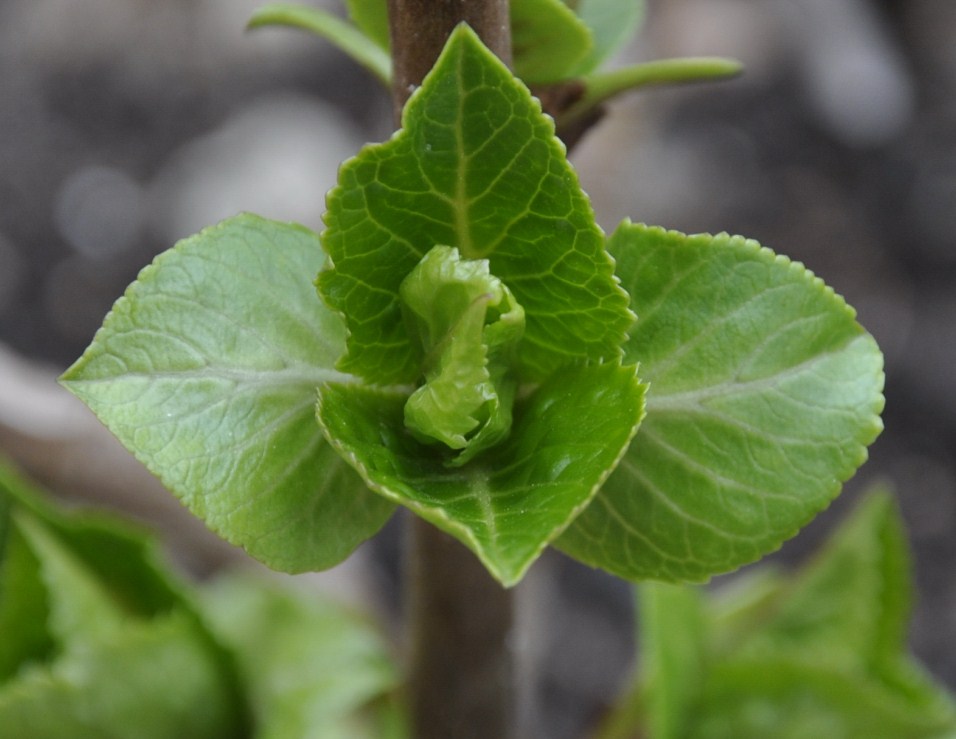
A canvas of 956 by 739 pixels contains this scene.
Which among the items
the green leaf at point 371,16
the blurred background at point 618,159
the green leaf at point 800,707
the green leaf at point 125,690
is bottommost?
the blurred background at point 618,159

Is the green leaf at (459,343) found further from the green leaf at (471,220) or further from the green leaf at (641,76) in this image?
the green leaf at (641,76)

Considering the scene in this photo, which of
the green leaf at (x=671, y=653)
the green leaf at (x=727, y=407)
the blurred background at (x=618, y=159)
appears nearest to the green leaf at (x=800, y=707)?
the green leaf at (x=671, y=653)

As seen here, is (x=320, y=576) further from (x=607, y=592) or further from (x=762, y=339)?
(x=762, y=339)

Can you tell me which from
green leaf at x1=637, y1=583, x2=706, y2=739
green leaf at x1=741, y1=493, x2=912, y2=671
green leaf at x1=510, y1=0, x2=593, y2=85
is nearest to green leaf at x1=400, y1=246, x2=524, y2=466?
green leaf at x1=510, y1=0, x2=593, y2=85

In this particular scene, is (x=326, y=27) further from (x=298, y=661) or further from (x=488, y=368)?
(x=298, y=661)

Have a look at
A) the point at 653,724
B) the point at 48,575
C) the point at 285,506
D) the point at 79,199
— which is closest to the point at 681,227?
the point at 79,199

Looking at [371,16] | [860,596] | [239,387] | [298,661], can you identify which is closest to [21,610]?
[298,661]
